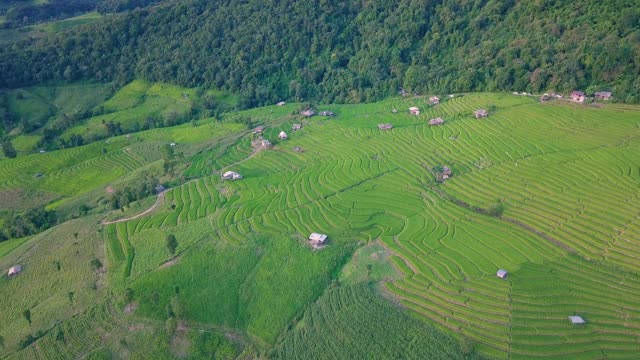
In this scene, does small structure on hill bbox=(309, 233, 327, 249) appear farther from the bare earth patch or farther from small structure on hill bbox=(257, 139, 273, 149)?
small structure on hill bbox=(257, 139, 273, 149)

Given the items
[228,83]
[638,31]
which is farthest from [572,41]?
[228,83]

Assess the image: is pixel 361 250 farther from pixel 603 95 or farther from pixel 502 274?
pixel 603 95

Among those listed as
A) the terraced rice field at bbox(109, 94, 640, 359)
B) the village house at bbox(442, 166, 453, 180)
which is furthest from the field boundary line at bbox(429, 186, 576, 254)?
the village house at bbox(442, 166, 453, 180)

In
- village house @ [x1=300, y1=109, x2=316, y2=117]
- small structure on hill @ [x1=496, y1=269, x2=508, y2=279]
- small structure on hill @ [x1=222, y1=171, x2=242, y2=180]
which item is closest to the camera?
small structure on hill @ [x1=496, y1=269, x2=508, y2=279]

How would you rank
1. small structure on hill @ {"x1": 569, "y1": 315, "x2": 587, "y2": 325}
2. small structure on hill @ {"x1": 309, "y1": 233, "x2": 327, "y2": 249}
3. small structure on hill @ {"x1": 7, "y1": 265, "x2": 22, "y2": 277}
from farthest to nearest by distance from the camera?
small structure on hill @ {"x1": 7, "y1": 265, "x2": 22, "y2": 277} < small structure on hill @ {"x1": 309, "y1": 233, "x2": 327, "y2": 249} < small structure on hill @ {"x1": 569, "y1": 315, "x2": 587, "y2": 325}

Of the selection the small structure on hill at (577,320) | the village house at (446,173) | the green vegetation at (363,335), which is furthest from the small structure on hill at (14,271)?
the small structure on hill at (577,320)

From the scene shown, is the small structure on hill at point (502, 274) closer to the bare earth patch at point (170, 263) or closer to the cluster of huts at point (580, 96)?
the bare earth patch at point (170, 263)

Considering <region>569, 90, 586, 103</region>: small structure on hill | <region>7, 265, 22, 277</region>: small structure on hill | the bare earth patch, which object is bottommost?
<region>7, 265, 22, 277</region>: small structure on hill
